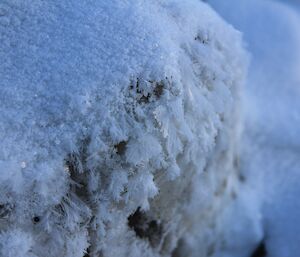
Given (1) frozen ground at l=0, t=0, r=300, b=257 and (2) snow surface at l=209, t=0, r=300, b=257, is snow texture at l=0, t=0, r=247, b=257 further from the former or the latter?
(2) snow surface at l=209, t=0, r=300, b=257

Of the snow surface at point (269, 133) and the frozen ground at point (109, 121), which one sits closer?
the frozen ground at point (109, 121)

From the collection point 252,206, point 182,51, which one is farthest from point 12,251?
point 252,206

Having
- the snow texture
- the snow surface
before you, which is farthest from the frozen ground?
the snow surface

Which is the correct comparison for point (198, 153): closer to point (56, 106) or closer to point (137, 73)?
point (137, 73)

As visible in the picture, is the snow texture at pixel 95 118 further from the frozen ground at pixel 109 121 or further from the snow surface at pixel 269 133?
the snow surface at pixel 269 133

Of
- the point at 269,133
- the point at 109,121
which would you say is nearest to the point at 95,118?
the point at 109,121

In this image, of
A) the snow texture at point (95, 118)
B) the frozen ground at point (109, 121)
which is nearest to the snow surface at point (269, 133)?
the frozen ground at point (109, 121)
